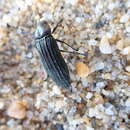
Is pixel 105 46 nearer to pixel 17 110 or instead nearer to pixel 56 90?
pixel 56 90

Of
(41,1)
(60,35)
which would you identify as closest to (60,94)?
(60,35)

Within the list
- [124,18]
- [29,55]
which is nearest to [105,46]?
[124,18]

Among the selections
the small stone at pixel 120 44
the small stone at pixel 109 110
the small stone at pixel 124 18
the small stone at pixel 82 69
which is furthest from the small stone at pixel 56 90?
the small stone at pixel 124 18

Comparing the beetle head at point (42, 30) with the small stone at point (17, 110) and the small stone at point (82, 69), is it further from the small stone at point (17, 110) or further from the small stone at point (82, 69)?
the small stone at point (17, 110)

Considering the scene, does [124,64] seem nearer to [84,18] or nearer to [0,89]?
[84,18]

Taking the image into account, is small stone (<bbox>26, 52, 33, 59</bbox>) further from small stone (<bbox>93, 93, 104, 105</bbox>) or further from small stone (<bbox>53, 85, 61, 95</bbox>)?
small stone (<bbox>93, 93, 104, 105</bbox>)

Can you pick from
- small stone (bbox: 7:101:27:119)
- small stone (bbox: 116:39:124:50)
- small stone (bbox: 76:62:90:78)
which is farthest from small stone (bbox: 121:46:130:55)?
small stone (bbox: 7:101:27:119)
